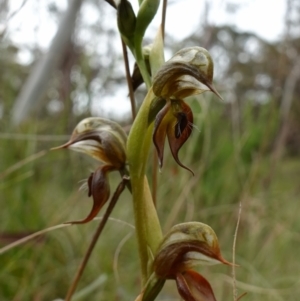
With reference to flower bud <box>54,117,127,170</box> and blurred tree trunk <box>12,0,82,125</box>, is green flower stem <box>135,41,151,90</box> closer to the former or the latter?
flower bud <box>54,117,127,170</box>

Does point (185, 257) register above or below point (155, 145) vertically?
below

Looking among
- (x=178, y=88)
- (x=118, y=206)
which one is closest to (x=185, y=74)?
(x=178, y=88)

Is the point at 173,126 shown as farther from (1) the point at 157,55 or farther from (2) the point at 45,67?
(2) the point at 45,67

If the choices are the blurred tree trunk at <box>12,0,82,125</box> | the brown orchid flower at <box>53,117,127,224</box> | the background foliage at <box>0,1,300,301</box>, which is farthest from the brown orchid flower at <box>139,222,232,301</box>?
the blurred tree trunk at <box>12,0,82,125</box>

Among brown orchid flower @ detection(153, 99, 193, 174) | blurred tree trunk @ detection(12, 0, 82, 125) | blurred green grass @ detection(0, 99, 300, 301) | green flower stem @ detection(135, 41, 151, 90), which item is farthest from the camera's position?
blurred tree trunk @ detection(12, 0, 82, 125)

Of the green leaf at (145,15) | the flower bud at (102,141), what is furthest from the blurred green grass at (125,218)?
the green leaf at (145,15)

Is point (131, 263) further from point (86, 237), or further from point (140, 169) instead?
point (140, 169)
